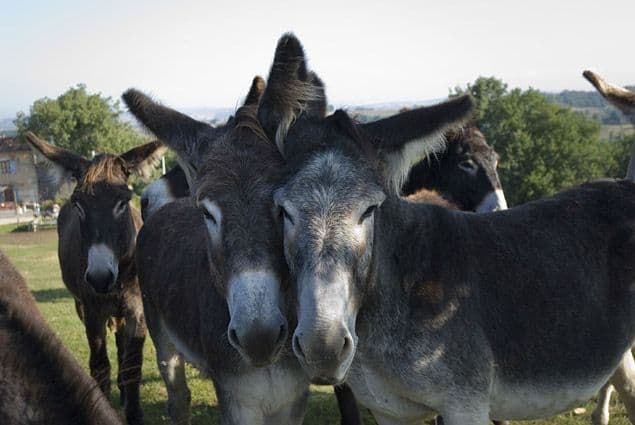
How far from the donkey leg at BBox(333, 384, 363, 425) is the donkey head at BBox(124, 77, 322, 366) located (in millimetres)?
2270

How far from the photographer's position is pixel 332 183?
283 centimetres

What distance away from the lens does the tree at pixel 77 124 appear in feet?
187

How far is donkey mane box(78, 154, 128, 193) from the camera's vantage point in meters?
6.20

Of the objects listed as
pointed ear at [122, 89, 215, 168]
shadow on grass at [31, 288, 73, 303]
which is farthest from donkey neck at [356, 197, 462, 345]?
shadow on grass at [31, 288, 73, 303]

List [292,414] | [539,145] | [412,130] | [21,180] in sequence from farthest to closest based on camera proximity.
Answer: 1. [21,180]
2. [539,145]
3. [292,414]
4. [412,130]

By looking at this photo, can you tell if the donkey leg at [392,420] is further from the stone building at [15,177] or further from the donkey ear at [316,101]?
the stone building at [15,177]

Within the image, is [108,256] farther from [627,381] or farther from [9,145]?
[9,145]

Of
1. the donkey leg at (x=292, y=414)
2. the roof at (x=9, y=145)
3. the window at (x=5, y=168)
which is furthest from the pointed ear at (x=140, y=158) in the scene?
the window at (x=5, y=168)

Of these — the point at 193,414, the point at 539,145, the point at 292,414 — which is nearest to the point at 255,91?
the point at 292,414

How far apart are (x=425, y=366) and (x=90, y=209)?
4.21 m

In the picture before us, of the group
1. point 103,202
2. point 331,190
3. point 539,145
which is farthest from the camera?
point 539,145

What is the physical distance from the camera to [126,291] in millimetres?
6387

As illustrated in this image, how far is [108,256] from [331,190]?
3.83m

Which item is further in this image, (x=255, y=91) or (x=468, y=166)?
(x=468, y=166)
